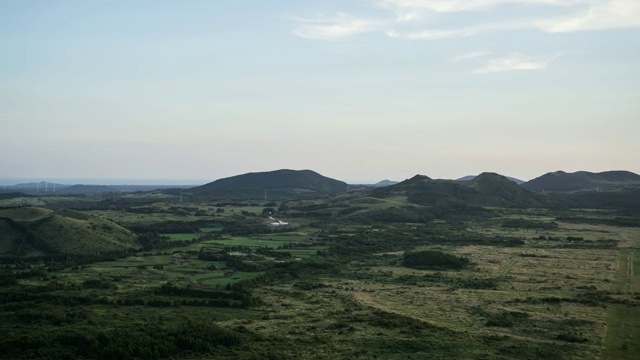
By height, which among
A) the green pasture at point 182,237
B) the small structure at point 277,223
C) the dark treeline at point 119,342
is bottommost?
the dark treeline at point 119,342

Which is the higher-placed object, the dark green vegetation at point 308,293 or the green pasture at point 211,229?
the green pasture at point 211,229

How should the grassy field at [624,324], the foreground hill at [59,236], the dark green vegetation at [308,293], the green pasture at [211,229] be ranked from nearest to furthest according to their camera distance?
the grassy field at [624,324]
the dark green vegetation at [308,293]
the foreground hill at [59,236]
the green pasture at [211,229]

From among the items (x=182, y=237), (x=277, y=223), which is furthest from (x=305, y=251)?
(x=277, y=223)

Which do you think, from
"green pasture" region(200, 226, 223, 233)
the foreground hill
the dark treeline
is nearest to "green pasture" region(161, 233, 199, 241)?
the foreground hill

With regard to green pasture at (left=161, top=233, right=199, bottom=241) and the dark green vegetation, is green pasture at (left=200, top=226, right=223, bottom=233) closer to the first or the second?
the dark green vegetation

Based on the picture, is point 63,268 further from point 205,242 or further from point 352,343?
point 352,343

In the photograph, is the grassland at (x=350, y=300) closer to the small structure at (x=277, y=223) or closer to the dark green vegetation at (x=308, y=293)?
the dark green vegetation at (x=308, y=293)

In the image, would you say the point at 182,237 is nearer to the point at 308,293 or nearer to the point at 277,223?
the point at 277,223

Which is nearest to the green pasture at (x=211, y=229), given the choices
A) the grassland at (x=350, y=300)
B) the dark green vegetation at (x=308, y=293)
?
the dark green vegetation at (x=308, y=293)
